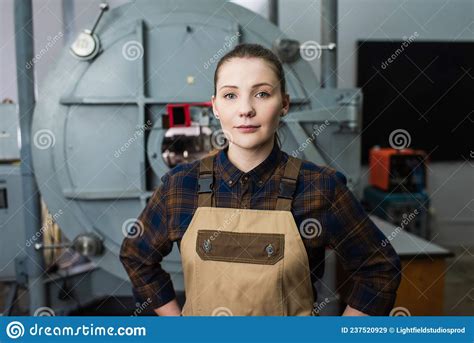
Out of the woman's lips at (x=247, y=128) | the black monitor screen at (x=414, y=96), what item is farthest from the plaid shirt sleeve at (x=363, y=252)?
the black monitor screen at (x=414, y=96)

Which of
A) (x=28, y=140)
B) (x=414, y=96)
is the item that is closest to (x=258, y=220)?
(x=28, y=140)

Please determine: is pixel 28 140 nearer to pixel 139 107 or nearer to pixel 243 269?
pixel 139 107

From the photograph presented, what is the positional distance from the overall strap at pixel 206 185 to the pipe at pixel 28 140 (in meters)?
0.87

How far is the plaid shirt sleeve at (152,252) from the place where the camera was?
3.19 feet

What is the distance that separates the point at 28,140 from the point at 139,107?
17.4 inches

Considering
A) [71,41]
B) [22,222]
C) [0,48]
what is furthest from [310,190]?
[0,48]

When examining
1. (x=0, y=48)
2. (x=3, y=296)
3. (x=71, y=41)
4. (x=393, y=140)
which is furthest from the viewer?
(x=0, y=48)

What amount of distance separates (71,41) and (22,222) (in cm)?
71

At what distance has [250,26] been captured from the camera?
1.44 meters

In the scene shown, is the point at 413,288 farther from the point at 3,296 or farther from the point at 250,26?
the point at 3,296

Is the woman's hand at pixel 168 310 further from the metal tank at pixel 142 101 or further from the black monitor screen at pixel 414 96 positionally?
the black monitor screen at pixel 414 96

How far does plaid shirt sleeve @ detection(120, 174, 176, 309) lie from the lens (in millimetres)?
972

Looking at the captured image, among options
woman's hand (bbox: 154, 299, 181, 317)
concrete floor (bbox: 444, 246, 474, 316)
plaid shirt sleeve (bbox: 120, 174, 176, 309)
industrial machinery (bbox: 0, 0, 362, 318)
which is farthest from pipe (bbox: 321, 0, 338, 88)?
concrete floor (bbox: 444, 246, 474, 316)

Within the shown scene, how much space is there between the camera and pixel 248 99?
2.83 ft
